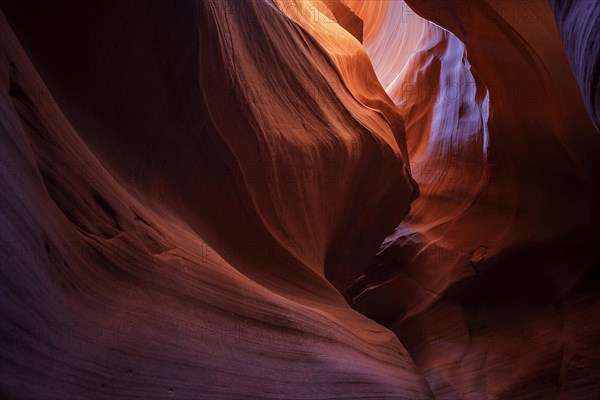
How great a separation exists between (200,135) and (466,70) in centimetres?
512

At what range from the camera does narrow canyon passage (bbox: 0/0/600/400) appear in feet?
5.65

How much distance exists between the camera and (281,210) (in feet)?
11.0

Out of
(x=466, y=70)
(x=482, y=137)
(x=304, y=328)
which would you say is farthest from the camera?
(x=466, y=70)

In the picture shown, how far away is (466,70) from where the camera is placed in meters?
6.96

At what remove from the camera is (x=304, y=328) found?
2477 millimetres

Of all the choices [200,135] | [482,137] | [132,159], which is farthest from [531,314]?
[132,159]

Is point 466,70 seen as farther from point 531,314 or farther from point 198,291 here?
point 198,291

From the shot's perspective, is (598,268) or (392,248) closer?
(598,268)

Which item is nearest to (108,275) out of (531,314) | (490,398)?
(490,398)

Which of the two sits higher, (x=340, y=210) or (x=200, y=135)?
(x=200, y=135)

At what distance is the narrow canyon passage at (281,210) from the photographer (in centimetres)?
172

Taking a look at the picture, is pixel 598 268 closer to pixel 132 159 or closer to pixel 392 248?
pixel 392 248

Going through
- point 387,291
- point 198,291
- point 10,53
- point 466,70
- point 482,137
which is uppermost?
point 10,53

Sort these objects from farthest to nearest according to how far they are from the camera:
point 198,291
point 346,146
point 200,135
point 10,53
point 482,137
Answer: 1. point 482,137
2. point 346,146
3. point 200,135
4. point 198,291
5. point 10,53
